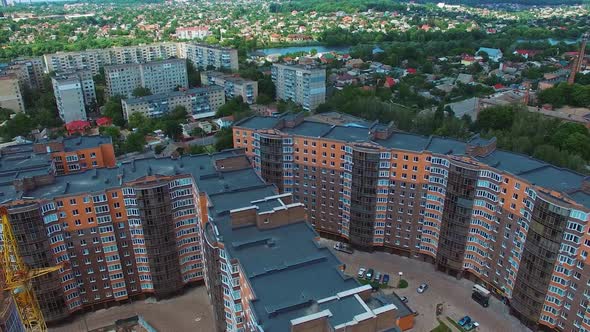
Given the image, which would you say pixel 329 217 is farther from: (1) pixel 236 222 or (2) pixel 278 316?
(2) pixel 278 316

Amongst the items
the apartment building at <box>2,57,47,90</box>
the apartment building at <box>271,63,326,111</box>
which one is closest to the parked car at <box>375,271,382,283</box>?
the apartment building at <box>271,63,326,111</box>

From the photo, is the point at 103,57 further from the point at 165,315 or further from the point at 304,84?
the point at 165,315

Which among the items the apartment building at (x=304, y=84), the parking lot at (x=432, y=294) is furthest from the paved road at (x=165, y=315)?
the apartment building at (x=304, y=84)

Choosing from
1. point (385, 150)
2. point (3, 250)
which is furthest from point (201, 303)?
point (385, 150)

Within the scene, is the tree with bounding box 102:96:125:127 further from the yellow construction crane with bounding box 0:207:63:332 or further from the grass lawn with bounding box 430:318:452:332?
the grass lawn with bounding box 430:318:452:332

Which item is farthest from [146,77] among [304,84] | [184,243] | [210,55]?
[184,243]
